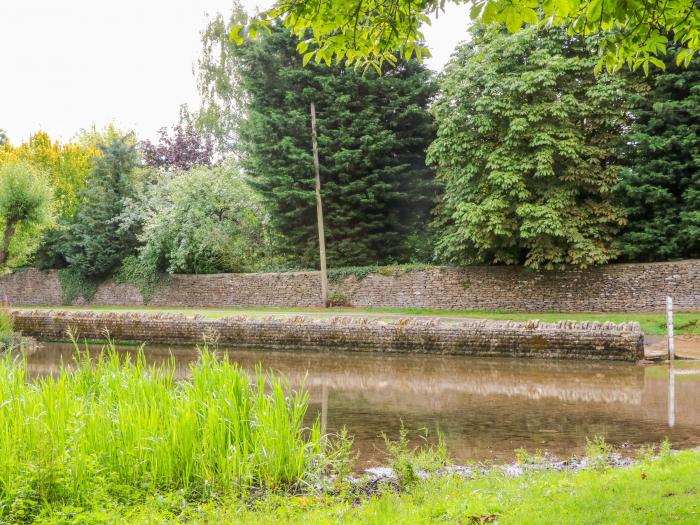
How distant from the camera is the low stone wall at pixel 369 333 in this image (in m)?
13.5

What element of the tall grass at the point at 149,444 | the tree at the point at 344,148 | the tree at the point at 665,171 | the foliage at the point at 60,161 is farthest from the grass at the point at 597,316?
the foliage at the point at 60,161

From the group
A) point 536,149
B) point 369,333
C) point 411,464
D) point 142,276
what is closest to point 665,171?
point 536,149

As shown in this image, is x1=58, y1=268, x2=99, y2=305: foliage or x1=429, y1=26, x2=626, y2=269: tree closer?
x1=429, y1=26, x2=626, y2=269: tree

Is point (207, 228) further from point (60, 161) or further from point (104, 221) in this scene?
point (60, 161)

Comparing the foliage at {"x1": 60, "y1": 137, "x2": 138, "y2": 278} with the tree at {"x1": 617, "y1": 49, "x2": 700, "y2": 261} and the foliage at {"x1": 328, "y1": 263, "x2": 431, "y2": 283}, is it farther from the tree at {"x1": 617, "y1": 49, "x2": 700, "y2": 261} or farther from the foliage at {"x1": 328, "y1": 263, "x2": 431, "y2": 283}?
the tree at {"x1": 617, "y1": 49, "x2": 700, "y2": 261}

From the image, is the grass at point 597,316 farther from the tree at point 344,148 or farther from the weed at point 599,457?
the weed at point 599,457

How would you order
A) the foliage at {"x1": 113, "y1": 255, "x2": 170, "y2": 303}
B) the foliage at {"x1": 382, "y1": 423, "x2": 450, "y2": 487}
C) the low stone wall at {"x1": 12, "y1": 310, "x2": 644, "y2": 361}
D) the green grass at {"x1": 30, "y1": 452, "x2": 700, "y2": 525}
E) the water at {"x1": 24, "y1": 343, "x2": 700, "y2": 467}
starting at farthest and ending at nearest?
the foliage at {"x1": 113, "y1": 255, "x2": 170, "y2": 303} < the low stone wall at {"x1": 12, "y1": 310, "x2": 644, "y2": 361} < the water at {"x1": 24, "y1": 343, "x2": 700, "y2": 467} < the foliage at {"x1": 382, "y1": 423, "x2": 450, "y2": 487} < the green grass at {"x1": 30, "y1": 452, "x2": 700, "y2": 525}

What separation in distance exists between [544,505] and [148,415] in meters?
3.33

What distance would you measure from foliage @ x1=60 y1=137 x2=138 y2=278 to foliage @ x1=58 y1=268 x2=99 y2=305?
366 mm

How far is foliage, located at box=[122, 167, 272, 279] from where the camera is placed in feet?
97.3

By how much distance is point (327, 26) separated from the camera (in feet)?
17.6

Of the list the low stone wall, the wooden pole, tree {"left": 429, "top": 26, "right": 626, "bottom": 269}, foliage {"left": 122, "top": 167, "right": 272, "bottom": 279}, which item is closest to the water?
the low stone wall

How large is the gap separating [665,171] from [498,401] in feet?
45.7

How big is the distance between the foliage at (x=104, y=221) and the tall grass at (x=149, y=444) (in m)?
28.0
